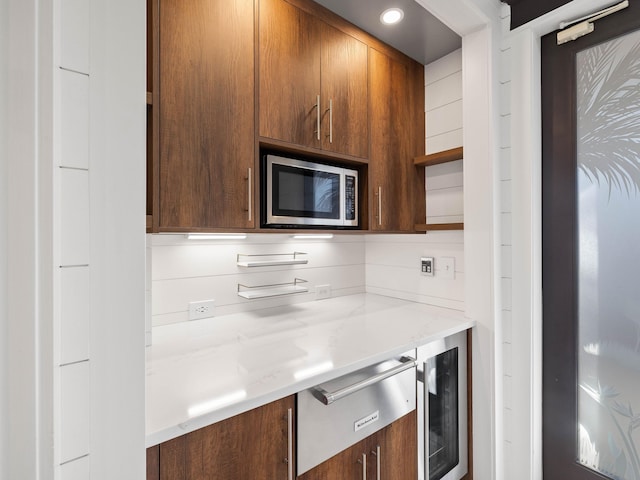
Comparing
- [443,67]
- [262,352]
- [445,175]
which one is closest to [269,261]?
[262,352]

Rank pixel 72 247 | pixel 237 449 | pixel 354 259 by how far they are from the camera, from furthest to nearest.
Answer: pixel 354 259 → pixel 237 449 → pixel 72 247

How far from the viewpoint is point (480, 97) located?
1.44m

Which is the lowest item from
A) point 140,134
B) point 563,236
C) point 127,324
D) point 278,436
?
point 278,436

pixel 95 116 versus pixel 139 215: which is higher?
pixel 95 116

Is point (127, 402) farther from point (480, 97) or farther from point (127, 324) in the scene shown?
point (480, 97)

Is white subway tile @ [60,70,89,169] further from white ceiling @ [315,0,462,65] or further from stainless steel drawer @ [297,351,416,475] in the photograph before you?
white ceiling @ [315,0,462,65]

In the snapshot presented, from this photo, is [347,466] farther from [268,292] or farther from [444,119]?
[444,119]

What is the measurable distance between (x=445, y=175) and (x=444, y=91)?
47 centimetres

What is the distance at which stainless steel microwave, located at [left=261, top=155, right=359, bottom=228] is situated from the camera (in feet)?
4.16

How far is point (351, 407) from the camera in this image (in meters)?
1.03

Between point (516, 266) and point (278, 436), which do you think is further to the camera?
point (516, 266)

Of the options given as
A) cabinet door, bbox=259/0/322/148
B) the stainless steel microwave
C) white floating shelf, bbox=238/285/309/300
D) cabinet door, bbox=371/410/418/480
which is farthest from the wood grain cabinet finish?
cabinet door, bbox=371/410/418/480

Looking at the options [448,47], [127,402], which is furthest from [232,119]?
[448,47]

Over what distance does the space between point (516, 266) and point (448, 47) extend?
1213 millimetres
